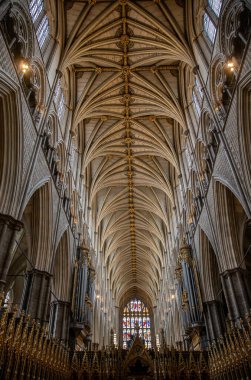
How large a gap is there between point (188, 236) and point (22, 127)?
12724mm

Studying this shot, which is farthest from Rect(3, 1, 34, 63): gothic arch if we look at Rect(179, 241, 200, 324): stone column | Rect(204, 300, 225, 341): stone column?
Rect(204, 300, 225, 341): stone column

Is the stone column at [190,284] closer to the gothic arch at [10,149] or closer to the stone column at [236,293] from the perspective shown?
the stone column at [236,293]

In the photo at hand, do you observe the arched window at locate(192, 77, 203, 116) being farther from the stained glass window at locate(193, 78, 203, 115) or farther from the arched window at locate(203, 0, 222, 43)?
the arched window at locate(203, 0, 222, 43)

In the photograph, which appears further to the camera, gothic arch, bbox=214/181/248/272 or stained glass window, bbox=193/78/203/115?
stained glass window, bbox=193/78/203/115

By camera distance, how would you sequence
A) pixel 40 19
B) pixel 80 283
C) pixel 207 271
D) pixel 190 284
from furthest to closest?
pixel 80 283 < pixel 190 284 < pixel 207 271 < pixel 40 19

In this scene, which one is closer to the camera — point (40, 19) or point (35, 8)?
point (35, 8)

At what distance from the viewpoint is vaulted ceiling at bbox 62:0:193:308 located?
16859 mm

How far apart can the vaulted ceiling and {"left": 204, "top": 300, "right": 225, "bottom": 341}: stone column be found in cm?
963

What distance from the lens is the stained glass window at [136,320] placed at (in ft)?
144

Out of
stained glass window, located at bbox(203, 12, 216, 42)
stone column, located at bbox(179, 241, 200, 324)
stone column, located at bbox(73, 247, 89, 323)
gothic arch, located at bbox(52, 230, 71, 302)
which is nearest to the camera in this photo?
stained glass window, located at bbox(203, 12, 216, 42)

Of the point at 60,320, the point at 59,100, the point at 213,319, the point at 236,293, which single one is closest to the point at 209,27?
the point at 59,100

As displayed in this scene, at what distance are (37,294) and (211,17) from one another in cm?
1371

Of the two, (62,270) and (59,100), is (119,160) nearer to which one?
(59,100)

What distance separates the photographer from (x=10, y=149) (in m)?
10.7
